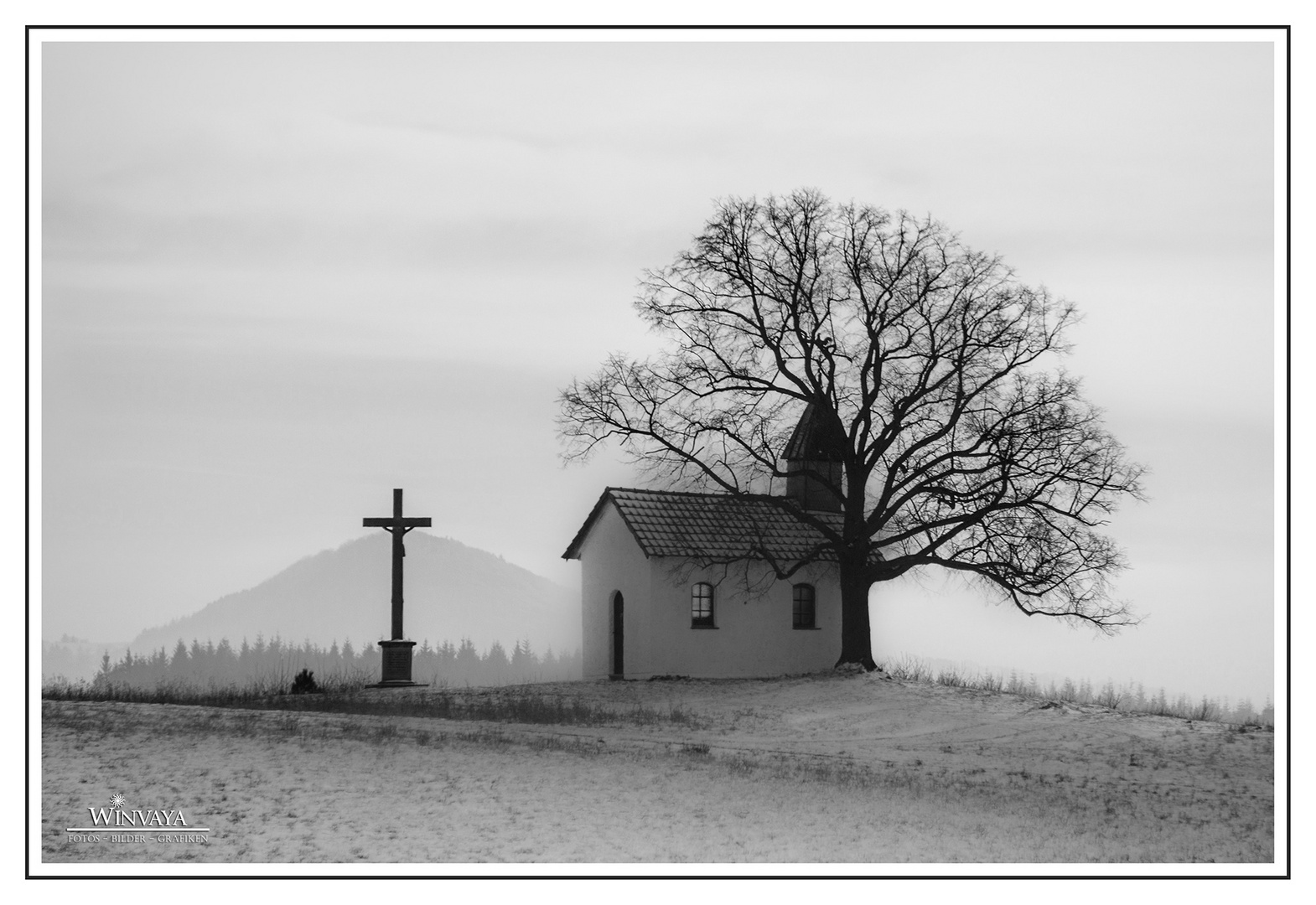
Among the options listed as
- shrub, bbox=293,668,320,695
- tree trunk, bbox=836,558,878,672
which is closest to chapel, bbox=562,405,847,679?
tree trunk, bbox=836,558,878,672

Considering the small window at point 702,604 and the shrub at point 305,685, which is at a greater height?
the small window at point 702,604

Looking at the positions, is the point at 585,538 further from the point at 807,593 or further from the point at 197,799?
the point at 197,799

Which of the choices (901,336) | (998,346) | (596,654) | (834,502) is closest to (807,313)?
(901,336)

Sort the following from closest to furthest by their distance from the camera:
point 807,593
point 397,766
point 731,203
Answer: point 397,766 < point 731,203 < point 807,593

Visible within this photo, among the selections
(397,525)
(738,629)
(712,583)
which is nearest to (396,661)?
(397,525)

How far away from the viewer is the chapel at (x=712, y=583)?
86.1 ft

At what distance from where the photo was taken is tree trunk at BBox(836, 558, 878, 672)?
26.4 metres

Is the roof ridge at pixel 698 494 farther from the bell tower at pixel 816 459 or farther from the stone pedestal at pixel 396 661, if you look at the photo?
the stone pedestal at pixel 396 661

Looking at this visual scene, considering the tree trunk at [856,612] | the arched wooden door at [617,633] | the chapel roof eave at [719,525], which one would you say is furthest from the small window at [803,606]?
the arched wooden door at [617,633]

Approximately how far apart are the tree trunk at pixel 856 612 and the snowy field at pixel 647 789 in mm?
6187

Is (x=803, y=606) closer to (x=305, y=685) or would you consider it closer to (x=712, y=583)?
(x=712, y=583)

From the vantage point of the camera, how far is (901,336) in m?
24.7

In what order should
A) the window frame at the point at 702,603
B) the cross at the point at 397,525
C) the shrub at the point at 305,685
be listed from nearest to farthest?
the shrub at the point at 305,685, the cross at the point at 397,525, the window frame at the point at 702,603

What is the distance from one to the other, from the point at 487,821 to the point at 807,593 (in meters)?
14.4
